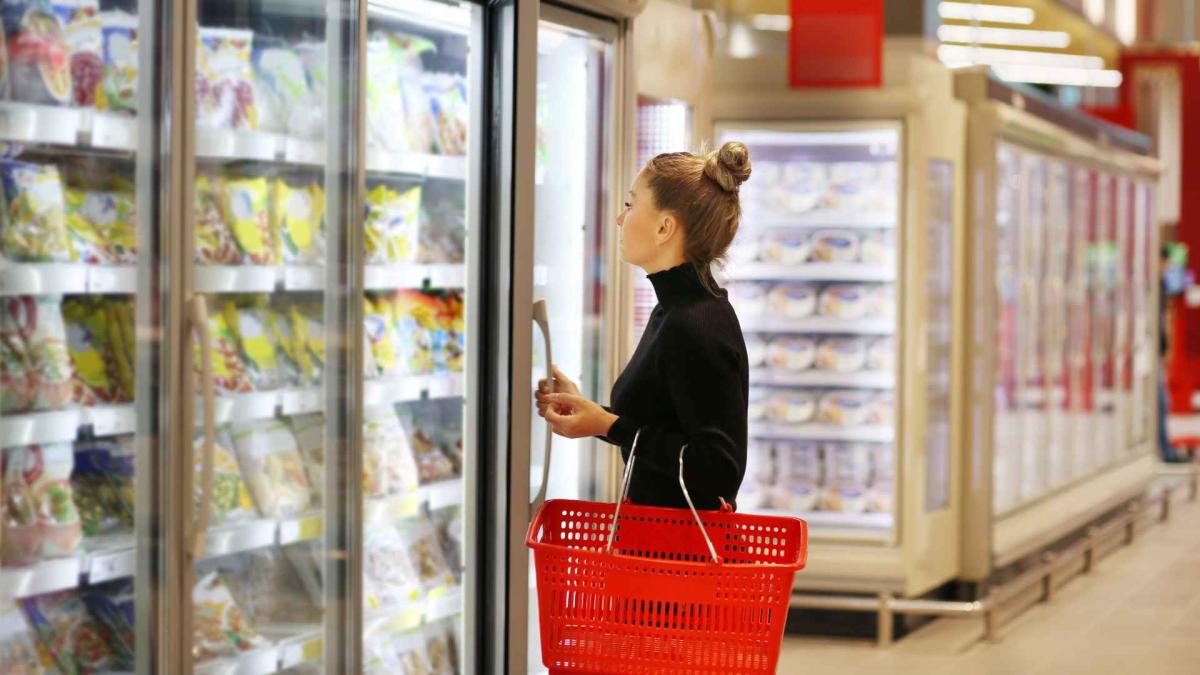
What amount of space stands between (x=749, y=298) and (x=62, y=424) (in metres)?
4.36

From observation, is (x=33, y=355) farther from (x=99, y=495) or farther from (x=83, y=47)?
(x=83, y=47)

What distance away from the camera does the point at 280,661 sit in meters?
3.04

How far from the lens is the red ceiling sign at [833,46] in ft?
19.4

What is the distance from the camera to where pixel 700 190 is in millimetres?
2633

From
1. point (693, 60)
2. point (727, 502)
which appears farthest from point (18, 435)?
point (693, 60)

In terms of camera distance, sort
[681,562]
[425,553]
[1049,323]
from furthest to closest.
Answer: [1049,323] → [425,553] → [681,562]

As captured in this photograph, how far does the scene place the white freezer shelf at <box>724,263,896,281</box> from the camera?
6.26 meters

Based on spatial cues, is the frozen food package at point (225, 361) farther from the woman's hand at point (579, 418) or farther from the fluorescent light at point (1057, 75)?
the fluorescent light at point (1057, 75)

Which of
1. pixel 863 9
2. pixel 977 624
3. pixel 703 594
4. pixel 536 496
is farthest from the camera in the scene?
pixel 977 624

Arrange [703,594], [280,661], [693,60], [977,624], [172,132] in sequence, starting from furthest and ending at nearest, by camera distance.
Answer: [977,624] → [693,60] → [280,661] → [172,132] → [703,594]

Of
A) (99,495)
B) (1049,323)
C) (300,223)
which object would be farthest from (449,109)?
(1049,323)

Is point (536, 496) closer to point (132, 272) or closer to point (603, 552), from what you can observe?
point (603, 552)

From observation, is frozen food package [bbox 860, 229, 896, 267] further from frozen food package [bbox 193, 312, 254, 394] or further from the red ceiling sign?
frozen food package [bbox 193, 312, 254, 394]

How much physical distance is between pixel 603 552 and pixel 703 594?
0.59 feet
